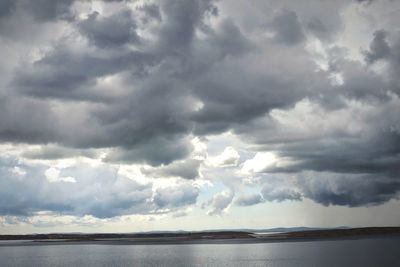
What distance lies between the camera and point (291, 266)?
109 meters

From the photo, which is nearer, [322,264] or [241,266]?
[322,264]

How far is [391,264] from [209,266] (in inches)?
1719

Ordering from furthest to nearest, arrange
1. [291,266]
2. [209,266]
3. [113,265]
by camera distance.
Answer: [113,265] < [209,266] < [291,266]

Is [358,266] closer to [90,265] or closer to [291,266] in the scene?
[291,266]

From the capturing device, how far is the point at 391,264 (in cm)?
10325

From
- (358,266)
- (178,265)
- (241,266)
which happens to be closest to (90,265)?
(178,265)

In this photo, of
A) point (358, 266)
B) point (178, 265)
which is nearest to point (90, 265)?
point (178, 265)

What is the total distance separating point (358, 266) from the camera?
102438 millimetres

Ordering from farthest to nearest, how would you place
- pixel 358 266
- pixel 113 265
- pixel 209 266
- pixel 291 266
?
1. pixel 113 265
2. pixel 209 266
3. pixel 291 266
4. pixel 358 266

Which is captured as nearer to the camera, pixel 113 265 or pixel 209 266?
pixel 209 266

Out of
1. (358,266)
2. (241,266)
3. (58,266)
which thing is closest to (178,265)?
(241,266)

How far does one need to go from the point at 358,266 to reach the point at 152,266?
171ft

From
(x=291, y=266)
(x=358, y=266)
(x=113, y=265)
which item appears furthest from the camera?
(x=113, y=265)

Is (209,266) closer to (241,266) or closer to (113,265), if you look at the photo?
(241,266)
